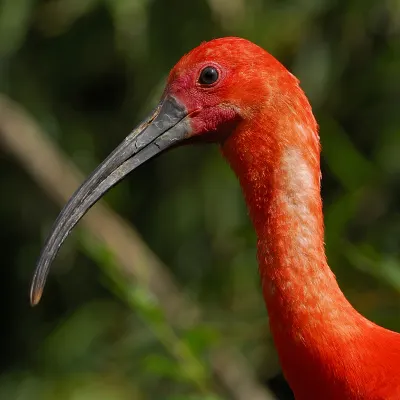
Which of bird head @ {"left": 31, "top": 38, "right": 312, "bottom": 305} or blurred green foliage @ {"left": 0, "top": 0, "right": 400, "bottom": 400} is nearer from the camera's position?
bird head @ {"left": 31, "top": 38, "right": 312, "bottom": 305}

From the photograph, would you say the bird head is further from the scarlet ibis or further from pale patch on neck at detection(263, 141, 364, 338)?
pale patch on neck at detection(263, 141, 364, 338)

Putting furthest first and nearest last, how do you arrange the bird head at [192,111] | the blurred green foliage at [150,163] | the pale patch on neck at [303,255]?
the blurred green foliage at [150,163]
the bird head at [192,111]
the pale patch on neck at [303,255]

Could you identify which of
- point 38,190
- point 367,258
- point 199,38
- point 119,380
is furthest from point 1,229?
point 367,258

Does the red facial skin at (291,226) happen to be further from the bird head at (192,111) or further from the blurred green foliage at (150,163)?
the blurred green foliage at (150,163)

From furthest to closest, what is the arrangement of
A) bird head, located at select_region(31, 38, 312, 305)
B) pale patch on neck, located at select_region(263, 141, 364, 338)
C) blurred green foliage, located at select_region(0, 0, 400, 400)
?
blurred green foliage, located at select_region(0, 0, 400, 400), bird head, located at select_region(31, 38, 312, 305), pale patch on neck, located at select_region(263, 141, 364, 338)

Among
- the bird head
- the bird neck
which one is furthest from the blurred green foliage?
the bird neck

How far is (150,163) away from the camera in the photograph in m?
7.03

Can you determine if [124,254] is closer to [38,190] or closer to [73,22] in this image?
[38,190]

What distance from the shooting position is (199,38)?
6.66 m

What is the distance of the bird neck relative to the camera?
2.98m

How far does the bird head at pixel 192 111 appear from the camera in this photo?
3242 millimetres

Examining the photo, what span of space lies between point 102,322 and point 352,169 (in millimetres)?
3109

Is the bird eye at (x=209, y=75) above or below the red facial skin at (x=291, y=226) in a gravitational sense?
above

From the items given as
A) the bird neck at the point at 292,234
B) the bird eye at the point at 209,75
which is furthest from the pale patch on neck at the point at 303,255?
the bird eye at the point at 209,75
